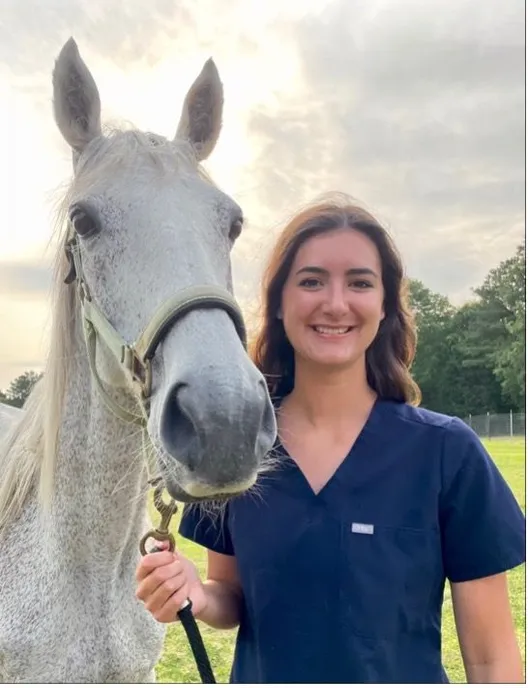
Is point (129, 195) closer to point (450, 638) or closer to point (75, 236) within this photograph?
point (75, 236)

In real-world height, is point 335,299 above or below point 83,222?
below

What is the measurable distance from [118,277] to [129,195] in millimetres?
238

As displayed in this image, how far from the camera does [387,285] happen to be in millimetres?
2055

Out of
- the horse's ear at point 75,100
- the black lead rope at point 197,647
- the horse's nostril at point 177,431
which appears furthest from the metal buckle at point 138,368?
the horse's ear at point 75,100

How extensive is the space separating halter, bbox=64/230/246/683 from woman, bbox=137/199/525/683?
9 cm

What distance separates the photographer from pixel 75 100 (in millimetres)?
2281

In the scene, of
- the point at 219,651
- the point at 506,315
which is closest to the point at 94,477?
the point at 219,651

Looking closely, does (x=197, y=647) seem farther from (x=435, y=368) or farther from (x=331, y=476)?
(x=435, y=368)

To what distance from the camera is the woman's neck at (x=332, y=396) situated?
1.91m

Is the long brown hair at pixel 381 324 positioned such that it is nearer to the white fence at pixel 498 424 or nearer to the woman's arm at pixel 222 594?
the woman's arm at pixel 222 594

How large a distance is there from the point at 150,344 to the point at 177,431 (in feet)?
0.84

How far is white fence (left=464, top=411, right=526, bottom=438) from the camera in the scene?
Answer: 114 feet

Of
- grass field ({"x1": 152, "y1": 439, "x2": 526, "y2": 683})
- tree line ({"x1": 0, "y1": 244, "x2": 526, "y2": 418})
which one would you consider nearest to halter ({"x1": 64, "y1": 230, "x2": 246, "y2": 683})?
grass field ({"x1": 152, "y1": 439, "x2": 526, "y2": 683})

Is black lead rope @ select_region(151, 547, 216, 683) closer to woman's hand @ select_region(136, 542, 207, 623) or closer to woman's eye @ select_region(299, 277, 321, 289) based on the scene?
woman's hand @ select_region(136, 542, 207, 623)
